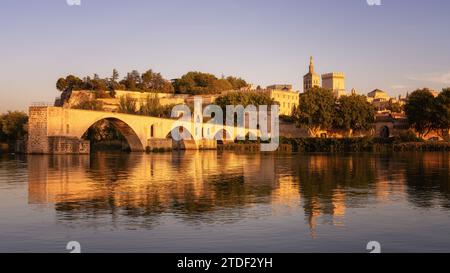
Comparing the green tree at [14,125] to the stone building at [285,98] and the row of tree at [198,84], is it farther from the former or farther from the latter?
the row of tree at [198,84]

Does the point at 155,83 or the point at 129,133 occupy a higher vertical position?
the point at 155,83

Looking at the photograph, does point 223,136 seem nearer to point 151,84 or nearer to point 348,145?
point 348,145

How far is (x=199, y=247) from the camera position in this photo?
1159 centimetres

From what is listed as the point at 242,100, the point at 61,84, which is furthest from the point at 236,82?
the point at 242,100

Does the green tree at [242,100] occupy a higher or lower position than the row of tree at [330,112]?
higher

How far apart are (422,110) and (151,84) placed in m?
73.4

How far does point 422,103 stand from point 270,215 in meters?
85.2

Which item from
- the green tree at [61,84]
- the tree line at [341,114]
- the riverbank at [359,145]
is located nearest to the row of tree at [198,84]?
the green tree at [61,84]

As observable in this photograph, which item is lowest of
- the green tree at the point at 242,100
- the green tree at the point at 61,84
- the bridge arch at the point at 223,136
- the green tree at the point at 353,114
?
the bridge arch at the point at 223,136

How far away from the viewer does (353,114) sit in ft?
335

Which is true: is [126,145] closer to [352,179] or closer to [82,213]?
[352,179]

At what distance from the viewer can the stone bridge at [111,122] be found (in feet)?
188
